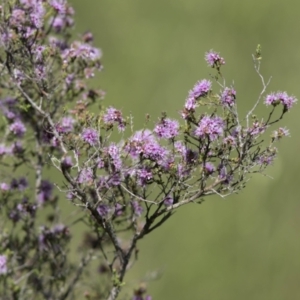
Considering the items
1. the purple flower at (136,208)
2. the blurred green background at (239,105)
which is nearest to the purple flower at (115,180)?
the purple flower at (136,208)

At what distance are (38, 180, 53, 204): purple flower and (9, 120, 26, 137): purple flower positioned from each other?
17cm

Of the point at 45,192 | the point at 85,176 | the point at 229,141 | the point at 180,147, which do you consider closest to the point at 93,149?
the point at 85,176

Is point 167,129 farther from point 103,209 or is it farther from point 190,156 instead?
point 103,209

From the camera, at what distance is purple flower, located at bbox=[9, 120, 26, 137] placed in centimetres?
143

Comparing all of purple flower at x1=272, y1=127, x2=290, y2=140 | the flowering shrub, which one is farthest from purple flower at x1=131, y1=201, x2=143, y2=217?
purple flower at x1=272, y1=127, x2=290, y2=140

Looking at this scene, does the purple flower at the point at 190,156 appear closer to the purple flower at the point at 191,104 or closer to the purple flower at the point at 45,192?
the purple flower at the point at 191,104

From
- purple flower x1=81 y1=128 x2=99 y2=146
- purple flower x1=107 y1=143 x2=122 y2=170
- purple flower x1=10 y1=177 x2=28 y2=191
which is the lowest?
purple flower x1=107 y1=143 x2=122 y2=170

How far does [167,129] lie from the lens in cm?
102

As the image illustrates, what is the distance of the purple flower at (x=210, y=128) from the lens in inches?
38.7

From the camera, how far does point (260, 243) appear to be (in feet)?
6.97

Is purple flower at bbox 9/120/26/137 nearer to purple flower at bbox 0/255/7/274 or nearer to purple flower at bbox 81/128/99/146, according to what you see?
purple flower at bbox 0/255/7/274

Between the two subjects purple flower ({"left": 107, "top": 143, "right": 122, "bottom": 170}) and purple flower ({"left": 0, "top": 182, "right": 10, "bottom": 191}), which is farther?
purple flower ({"left": 0, "top": 182, "right": 10, "bottom": 191})

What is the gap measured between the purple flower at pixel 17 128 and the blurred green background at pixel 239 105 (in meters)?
0.57

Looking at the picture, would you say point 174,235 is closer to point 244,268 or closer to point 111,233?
point 244,268
